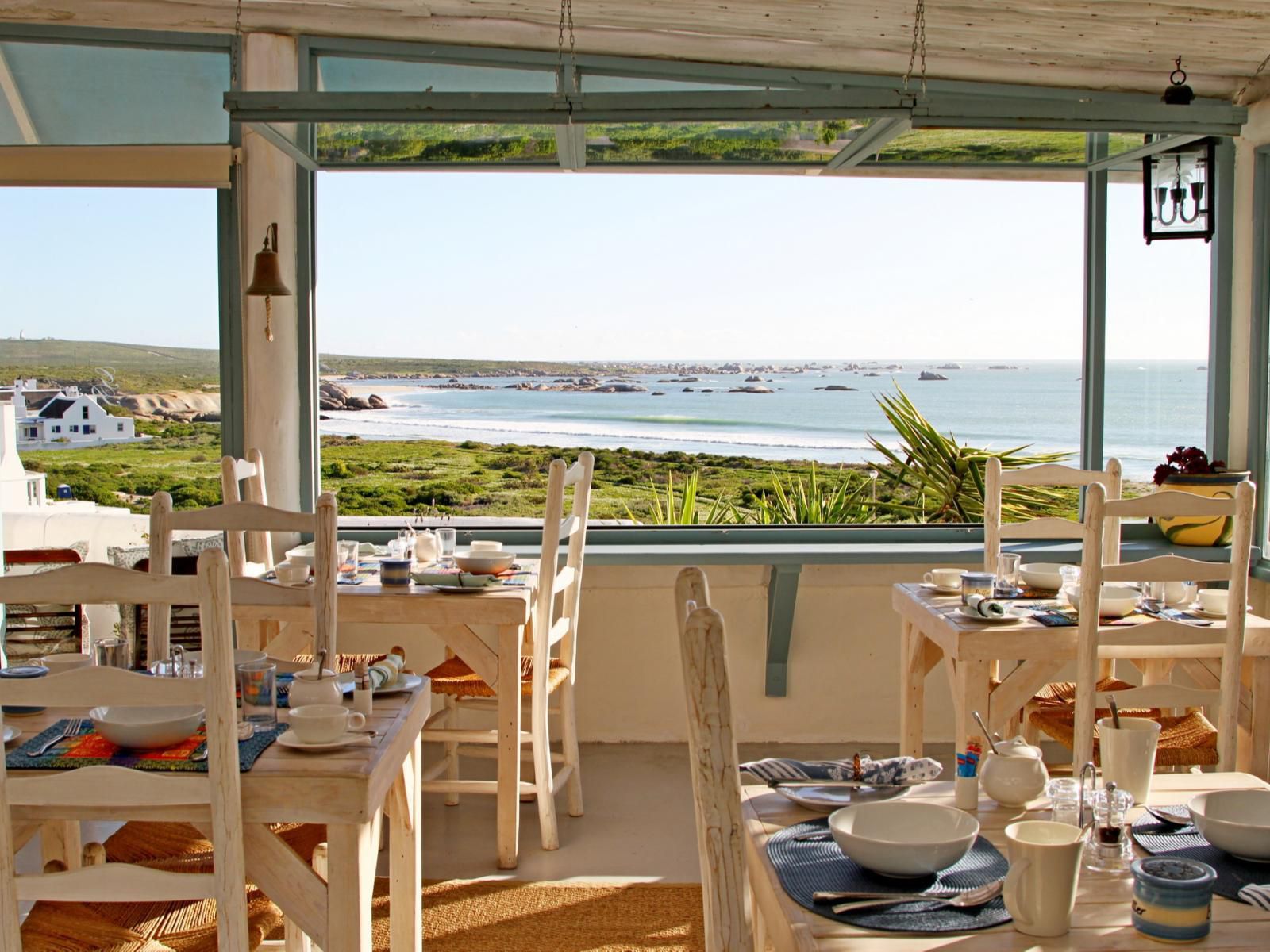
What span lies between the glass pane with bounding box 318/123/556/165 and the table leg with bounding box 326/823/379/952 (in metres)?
2.91

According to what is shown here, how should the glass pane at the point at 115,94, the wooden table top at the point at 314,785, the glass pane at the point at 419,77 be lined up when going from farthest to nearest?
the glass pane at the point at 419,77, the glass pane at the point at 115,94, the wooden table top at the point at 314,785

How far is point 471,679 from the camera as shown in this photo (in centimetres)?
385

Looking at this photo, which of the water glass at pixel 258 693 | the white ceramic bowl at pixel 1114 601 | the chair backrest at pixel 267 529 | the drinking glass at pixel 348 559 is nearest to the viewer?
the water glass at pixel 258 693

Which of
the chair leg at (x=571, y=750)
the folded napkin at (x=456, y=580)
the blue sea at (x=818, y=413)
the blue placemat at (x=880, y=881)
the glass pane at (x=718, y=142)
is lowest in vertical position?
the chair leg at (x=571, y=750)

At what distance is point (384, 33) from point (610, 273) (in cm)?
164

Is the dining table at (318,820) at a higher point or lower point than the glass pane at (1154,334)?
lower

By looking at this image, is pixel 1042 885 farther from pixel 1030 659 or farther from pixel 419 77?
pixel 419 77

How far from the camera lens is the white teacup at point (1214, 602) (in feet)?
11.1

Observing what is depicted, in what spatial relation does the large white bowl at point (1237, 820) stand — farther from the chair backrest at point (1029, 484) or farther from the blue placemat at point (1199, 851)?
the chair backrest at point (1029, 484)

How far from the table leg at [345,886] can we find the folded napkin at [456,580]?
160cm

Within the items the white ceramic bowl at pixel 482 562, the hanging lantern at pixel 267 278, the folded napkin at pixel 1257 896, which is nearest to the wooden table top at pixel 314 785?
the folded napkin at pixel 1257 896

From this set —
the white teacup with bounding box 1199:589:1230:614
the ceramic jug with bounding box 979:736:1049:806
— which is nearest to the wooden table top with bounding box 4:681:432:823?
the ceramic jug with bounding box 979:736:1049:806

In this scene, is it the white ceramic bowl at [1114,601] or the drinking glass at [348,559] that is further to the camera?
the drinking glass at [348,559]

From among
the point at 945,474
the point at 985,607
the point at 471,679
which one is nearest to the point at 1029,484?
the point at 985,607
